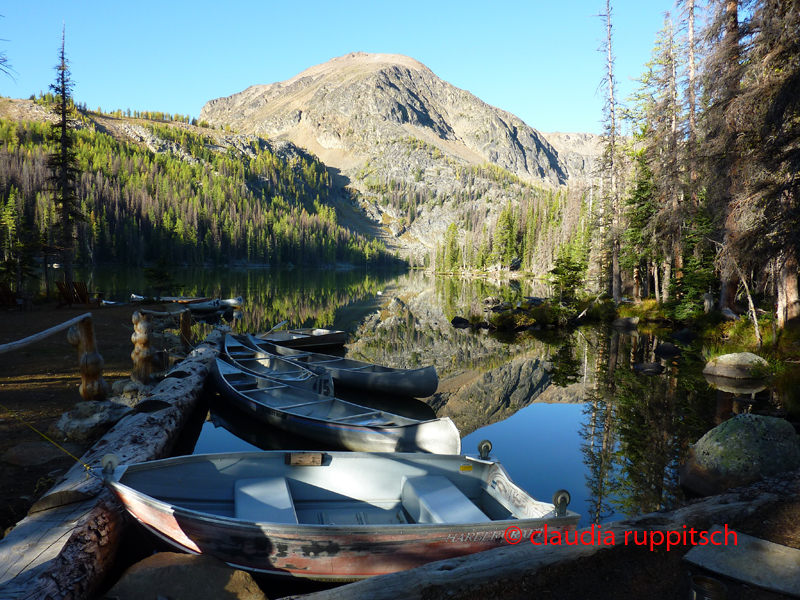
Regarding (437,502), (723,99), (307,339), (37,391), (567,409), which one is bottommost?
(567,409)

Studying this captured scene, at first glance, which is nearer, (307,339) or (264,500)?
(264,500)

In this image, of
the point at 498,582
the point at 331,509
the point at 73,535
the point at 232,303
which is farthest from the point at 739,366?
the point at 232,303

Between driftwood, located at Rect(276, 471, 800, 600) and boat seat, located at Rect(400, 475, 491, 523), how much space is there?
1.28 m

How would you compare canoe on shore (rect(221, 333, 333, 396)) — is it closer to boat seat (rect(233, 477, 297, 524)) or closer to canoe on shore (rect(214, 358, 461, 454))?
canoe on shore (rect(214, 358, 461, 454))

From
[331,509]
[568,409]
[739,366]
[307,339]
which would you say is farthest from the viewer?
[307,339]

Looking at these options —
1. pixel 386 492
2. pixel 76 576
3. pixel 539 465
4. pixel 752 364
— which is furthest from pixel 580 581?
pixel 752 364

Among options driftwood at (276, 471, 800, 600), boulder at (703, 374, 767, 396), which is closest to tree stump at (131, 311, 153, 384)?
driftwood at (276, 471, 800, 600)

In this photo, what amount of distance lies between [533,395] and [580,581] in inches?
451

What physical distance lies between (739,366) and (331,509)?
15.0m

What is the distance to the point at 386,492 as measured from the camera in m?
6.20

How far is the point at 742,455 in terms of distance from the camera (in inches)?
283

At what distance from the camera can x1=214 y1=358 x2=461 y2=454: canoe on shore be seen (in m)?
8.30

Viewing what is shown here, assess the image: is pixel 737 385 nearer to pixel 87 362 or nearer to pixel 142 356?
pixel 142 356

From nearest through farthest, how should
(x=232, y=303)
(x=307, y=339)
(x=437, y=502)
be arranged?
(x=437, y=502)
(x=307, y=339)
(x=232, y=303)
